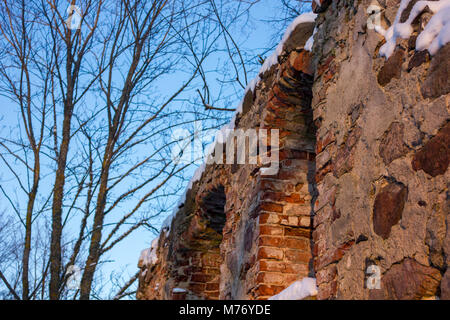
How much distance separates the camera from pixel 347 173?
2.16m

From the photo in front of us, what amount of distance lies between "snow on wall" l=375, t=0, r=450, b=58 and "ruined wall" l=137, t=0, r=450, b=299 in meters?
0.03

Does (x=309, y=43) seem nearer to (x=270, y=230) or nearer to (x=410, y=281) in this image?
(x=270, y=230)

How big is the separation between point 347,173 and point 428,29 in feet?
2.31

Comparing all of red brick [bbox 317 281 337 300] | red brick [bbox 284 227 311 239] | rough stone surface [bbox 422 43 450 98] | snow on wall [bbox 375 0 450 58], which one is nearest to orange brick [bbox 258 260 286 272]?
red brick [bbox 284 227 311 239]

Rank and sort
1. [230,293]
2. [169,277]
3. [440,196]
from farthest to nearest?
[169,277]
[230,293]
[440,196]

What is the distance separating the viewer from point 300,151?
3.42 metres

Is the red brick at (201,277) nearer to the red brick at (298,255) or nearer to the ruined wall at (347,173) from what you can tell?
the ruined wall at (347,173)

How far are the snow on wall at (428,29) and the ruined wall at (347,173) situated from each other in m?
0.03

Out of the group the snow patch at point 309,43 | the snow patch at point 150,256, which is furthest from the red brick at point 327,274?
the snow patch at point 150,256

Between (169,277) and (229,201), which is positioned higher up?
(229,201)

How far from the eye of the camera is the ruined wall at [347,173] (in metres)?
1.61

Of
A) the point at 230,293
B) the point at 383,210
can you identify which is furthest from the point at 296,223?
the point at 383,210
